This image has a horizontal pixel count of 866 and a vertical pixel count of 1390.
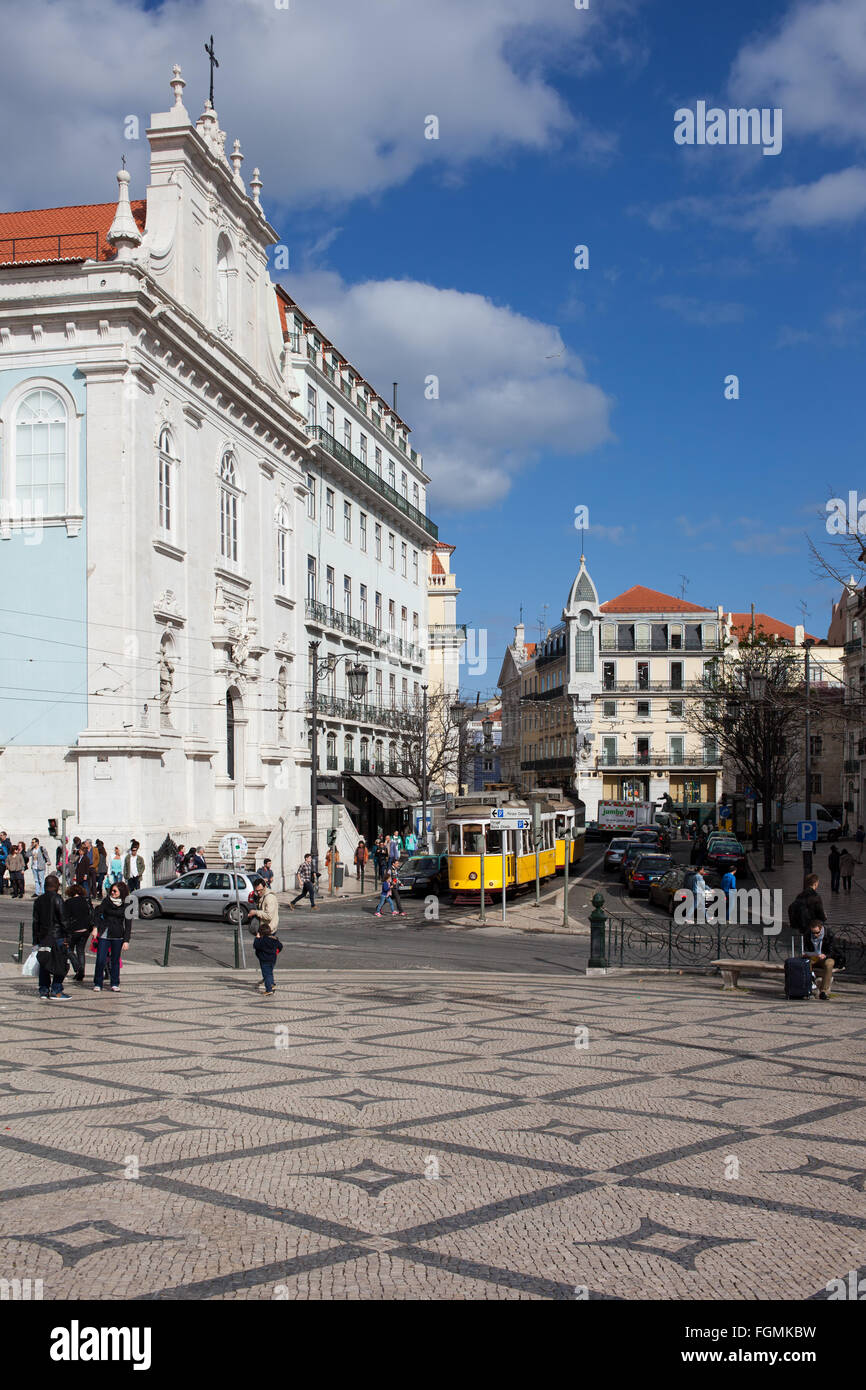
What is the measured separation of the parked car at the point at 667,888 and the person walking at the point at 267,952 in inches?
595

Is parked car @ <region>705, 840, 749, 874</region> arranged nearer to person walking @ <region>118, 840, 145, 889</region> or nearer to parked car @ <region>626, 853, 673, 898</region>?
parked car @ <region>626, 853, 673, 898</region>

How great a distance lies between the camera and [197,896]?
29188 mm

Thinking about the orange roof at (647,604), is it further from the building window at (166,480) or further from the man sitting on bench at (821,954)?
the man sitting on bench at (821,954)

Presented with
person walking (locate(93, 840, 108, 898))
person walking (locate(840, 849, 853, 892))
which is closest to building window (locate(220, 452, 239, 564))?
person walking (locate(93, 840, 108, 898))

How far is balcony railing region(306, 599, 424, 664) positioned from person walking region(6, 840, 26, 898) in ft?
66.1

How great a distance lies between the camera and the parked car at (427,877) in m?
37.9

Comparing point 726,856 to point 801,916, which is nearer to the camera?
point 801,916

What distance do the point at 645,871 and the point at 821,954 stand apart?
1969 centimetres

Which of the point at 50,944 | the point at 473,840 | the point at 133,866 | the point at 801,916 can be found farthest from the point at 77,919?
the point at 473,840

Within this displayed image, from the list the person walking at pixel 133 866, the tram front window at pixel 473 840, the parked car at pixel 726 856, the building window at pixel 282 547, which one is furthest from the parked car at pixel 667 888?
the building window at pixel 282 547

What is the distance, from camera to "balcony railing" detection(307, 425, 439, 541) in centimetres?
5044

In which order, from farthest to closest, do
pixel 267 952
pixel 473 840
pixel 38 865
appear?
1. pixel 473 840
2. pixel 38 865
3. pixel 267 952

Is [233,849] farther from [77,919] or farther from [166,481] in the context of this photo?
[77,919]
